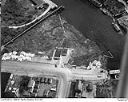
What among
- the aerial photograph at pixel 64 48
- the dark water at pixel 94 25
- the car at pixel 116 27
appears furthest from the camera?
the car at pixel 116 27

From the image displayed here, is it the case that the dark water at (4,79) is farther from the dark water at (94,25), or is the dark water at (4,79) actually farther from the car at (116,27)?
the car at (116,27)

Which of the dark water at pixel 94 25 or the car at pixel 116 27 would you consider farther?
the car at pixel 116 27

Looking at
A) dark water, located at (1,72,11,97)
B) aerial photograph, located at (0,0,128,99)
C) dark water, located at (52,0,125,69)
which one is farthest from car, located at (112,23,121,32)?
dark water, located at (1,72,11,97)

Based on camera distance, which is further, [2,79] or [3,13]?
[3,13]

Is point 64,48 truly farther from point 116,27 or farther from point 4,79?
point 4,79

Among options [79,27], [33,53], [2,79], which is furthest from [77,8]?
[2,79]

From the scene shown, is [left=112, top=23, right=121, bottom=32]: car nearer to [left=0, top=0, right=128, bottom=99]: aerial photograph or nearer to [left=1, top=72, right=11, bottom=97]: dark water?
[left=0, top=0, right=128, bottom=99]: aerial photograph

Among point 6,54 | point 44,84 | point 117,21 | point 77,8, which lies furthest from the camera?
point 77,8

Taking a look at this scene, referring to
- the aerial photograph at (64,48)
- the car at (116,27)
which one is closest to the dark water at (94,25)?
the aerial photograph at (64,48)

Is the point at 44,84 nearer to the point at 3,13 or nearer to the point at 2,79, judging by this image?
the point at 2,79
